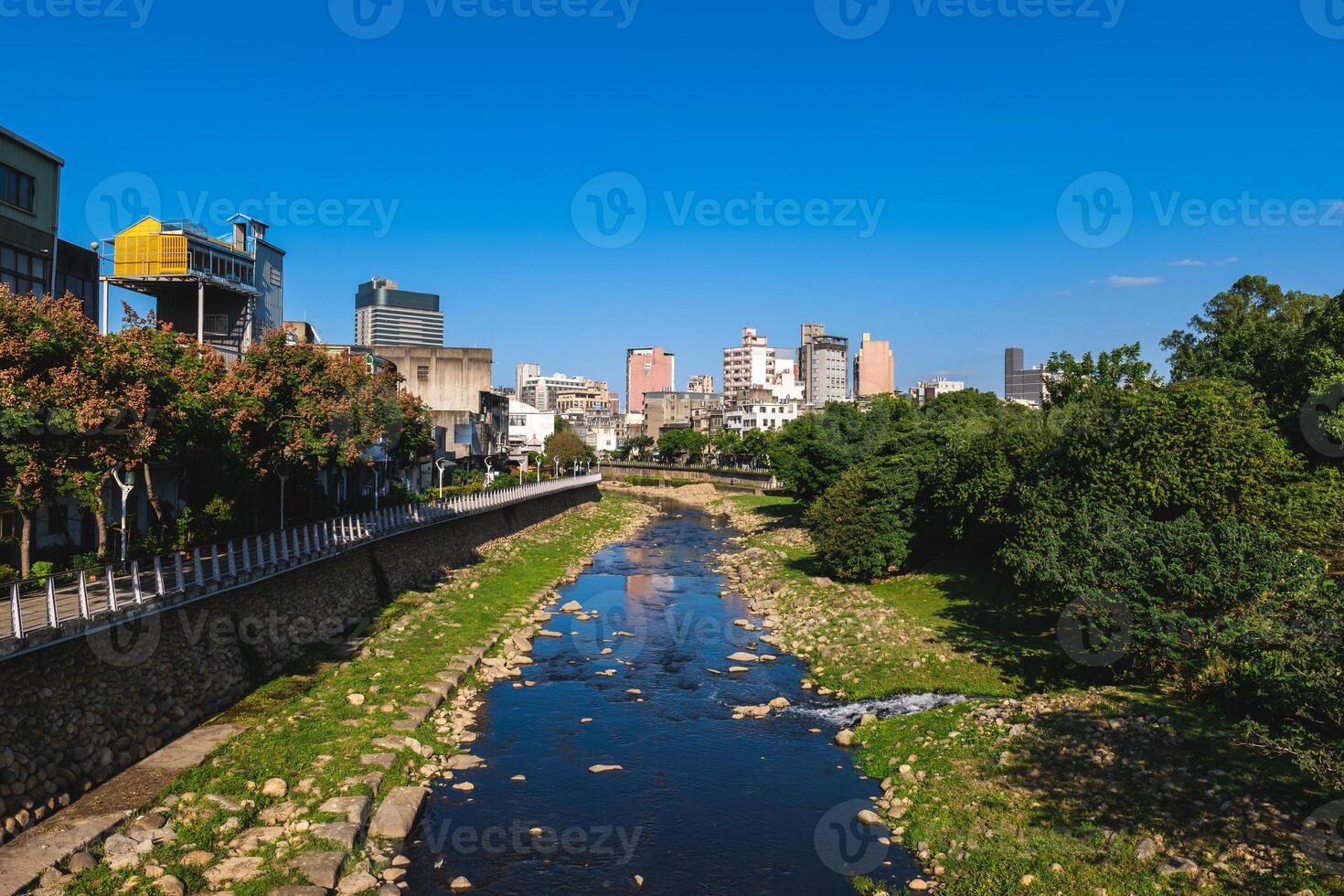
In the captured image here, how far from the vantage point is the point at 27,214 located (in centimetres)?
3384

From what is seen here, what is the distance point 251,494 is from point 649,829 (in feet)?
76.1

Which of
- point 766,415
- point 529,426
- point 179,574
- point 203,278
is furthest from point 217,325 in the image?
point 766,415

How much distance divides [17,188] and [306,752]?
26809 mm

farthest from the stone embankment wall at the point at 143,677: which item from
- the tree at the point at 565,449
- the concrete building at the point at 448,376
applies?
the tree at the point at 565,449

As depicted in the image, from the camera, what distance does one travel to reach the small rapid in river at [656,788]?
711 inches

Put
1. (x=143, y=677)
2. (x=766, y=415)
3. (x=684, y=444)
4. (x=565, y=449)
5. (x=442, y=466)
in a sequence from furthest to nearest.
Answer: (x=766, y=415), (x=684, y=444), (x=565, y=449), (x=442, y=466), (x=143, y=677)

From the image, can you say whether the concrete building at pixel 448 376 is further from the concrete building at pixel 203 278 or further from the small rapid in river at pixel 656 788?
the small rapid in river at pixel 656 788

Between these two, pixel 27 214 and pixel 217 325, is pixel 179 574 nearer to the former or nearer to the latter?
pixel 27 214

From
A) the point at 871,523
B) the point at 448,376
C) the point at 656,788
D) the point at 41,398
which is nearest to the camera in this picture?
the point at 41,398

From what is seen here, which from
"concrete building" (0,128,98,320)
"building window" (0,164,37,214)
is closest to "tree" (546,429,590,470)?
"concrete building" (0,128,98,320)

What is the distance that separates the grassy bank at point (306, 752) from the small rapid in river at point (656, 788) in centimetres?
241

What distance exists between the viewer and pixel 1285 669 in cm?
1892

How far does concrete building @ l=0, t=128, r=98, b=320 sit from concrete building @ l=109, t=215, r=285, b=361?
864 centimetres

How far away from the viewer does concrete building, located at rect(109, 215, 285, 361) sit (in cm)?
4669
